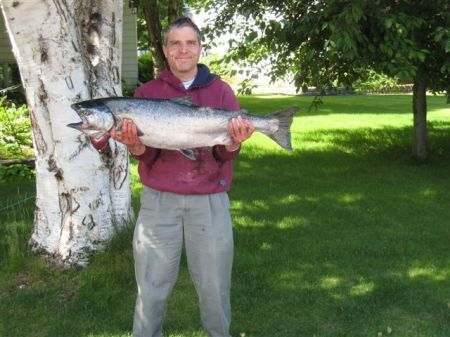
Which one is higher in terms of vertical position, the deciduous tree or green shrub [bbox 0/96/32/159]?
the deciduous tree

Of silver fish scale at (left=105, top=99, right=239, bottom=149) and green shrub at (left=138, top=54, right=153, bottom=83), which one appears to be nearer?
silver fish scale at (left=105, top=99, right=239, bottom=149)

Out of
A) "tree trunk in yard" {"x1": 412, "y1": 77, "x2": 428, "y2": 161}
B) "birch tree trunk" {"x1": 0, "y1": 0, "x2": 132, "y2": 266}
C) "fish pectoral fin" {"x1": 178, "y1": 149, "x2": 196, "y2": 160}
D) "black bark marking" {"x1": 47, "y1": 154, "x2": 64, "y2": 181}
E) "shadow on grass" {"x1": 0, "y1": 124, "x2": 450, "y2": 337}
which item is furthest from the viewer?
"tree trunk in yard" {"x1": 412, "y1": 77, "x2": 428, "y2": 161}

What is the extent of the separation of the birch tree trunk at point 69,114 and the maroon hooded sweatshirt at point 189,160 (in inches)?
69.8

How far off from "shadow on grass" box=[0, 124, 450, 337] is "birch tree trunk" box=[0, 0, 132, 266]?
267 millimetres

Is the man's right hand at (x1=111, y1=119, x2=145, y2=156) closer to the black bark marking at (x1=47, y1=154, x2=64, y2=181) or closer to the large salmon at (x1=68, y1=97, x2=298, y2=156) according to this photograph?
the large salmon at (x1=68, y1=97, x2=298, y2=156)

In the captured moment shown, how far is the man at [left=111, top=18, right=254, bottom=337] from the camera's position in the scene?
3.20 metres

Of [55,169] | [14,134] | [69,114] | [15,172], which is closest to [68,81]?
[69,114]

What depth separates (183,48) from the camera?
3.13 m

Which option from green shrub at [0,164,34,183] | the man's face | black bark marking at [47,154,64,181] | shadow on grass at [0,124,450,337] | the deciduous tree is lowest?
shadow on grass at [0,124,450,337]

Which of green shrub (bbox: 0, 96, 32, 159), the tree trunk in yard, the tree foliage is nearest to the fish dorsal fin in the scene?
the tree foliage

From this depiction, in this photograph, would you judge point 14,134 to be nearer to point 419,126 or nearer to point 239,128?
point 419,126

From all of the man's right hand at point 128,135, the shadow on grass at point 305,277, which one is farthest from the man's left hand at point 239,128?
the shadow on grass at point 305,277

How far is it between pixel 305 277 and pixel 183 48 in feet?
8.91

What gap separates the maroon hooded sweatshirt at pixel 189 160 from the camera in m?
3.21
